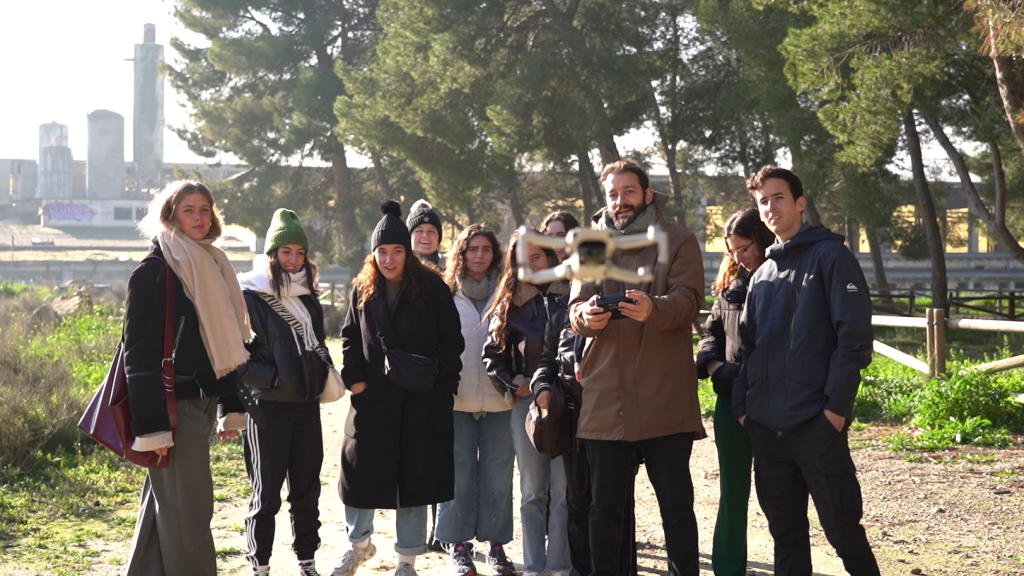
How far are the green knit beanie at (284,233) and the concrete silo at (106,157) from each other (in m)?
91.6

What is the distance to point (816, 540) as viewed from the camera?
637 cm

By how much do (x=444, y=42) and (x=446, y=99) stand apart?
145 cm

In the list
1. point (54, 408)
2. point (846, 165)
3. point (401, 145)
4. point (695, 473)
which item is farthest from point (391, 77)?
point (695, 473)

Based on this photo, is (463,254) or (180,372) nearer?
(180,372)

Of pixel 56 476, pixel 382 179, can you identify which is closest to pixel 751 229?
pixel 56 476

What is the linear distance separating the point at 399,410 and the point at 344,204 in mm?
27310

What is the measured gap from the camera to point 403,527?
558 cm

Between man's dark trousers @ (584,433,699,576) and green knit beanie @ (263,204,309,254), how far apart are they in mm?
1924

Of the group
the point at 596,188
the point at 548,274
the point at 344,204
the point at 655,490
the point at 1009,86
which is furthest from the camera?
the point at 344,204

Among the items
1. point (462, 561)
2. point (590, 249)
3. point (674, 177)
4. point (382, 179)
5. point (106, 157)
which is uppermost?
point (106, 157)

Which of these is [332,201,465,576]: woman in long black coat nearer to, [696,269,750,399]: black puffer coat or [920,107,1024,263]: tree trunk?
[696,269,750,399]: black puffer coat

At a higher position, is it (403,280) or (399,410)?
(403,280)

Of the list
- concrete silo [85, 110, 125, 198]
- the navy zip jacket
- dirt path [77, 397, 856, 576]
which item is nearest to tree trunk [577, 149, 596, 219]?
dirt path [77, 397, 856, 576]

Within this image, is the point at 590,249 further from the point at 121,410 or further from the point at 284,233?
the point at 284,233
